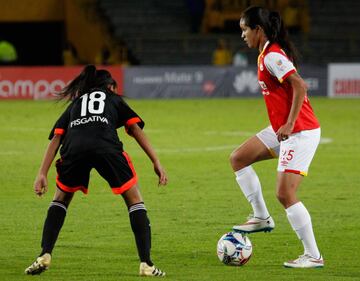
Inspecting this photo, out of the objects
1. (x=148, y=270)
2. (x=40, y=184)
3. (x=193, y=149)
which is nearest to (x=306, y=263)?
(x=148, y=270)

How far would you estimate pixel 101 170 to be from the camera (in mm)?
9352

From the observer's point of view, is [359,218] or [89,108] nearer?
[89,108]

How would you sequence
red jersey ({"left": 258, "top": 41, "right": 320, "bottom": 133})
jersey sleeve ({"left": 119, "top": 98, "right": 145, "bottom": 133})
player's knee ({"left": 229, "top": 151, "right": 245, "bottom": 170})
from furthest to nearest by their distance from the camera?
player's knee ({"left": 229, "top": 151, "right": 245, "bottom": 170}) → red jersey ({"left": 258, "top": 41, "right": 320, "bottom": 133}) → jersey sleeve ({"left": 119, "top": 98, "right": 145, "bottom": 133})

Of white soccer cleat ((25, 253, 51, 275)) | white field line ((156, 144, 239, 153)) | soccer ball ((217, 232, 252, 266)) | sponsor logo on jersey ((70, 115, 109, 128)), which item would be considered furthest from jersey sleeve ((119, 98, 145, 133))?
white field line ((156, 144, 239, 153))

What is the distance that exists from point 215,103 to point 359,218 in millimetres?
22768

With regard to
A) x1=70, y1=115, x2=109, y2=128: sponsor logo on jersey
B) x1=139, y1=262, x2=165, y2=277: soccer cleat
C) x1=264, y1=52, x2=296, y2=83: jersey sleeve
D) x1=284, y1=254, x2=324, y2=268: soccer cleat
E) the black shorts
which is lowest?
x1=284, y1=254, x2=324, y2=268: soccer cleat

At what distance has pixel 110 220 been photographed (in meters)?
12.9

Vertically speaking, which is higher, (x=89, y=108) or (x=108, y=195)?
(x=89, y=108)

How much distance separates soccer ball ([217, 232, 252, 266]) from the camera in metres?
10.0

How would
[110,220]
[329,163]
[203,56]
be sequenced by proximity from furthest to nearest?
[203,56]
[329,163]
[110,220]

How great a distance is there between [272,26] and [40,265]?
9.51ft

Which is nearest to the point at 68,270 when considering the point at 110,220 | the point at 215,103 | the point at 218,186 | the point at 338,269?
the point at 338,269

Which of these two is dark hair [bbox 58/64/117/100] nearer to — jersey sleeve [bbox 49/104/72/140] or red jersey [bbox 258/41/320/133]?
jersey sleeve [bbox 49/104/72/140]

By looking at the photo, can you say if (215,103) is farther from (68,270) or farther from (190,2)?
(68,270)
